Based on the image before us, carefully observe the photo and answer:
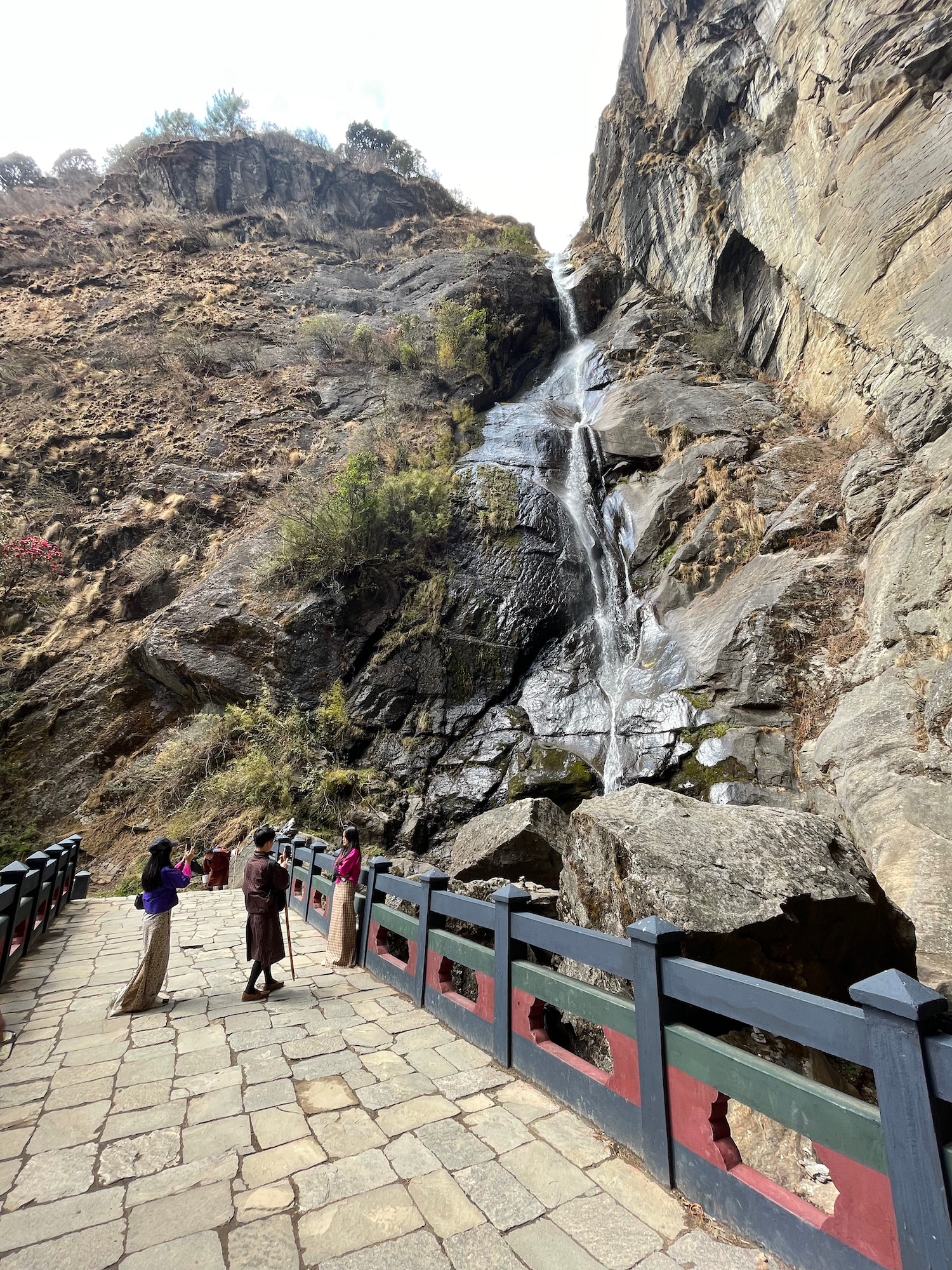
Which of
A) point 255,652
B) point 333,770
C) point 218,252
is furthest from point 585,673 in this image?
point 218,252

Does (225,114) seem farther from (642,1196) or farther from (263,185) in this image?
(642,1196)

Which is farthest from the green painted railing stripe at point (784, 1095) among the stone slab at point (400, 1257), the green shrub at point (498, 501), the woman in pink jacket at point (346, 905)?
the green shrub at point (498, 501)

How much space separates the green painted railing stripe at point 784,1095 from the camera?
2295 millimetres

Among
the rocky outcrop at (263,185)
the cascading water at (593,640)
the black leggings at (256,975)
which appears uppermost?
the rocky outcrop at (263,185)

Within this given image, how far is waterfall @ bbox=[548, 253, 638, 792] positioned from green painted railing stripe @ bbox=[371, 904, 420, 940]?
5.77 meters

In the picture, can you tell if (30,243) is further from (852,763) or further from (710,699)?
(852,763)

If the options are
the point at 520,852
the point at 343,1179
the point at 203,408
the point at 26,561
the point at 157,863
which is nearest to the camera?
the point at 343,1179

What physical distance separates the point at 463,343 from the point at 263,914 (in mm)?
23509

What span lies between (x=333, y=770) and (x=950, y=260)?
49.0ft

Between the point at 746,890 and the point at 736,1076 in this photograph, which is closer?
the point at 736,1076

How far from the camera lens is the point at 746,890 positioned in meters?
4.29

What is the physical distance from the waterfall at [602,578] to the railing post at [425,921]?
6.21 m

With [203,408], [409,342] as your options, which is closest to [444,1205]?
[203,408]

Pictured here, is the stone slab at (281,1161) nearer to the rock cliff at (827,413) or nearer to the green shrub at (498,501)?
the rock cliff at (827,413)
